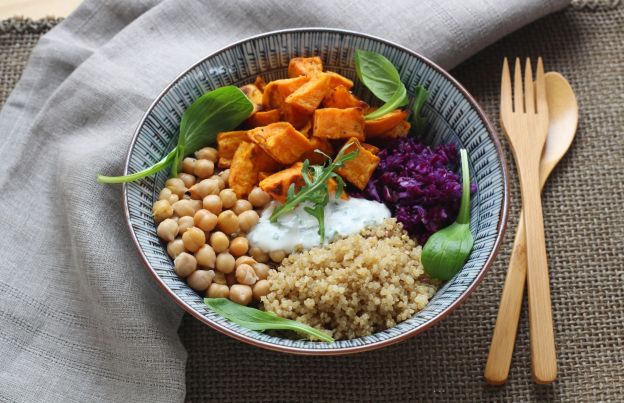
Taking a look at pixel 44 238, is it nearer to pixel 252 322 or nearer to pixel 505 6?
pixel 252 322

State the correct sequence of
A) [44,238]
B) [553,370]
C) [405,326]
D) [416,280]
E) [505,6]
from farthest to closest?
[505,6] < [44,238] < [553,370] < [416,280] < [405,326]

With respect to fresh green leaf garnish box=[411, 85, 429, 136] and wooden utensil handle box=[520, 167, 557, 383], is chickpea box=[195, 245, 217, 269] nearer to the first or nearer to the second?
fresh green leaf garnish box=[411, 85, 429, 136]

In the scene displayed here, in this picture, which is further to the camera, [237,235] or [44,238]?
[44,238]

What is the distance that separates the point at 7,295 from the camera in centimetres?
253

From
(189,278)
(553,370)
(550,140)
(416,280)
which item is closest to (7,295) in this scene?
(189,278)

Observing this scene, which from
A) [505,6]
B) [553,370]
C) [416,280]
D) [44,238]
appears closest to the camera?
[416,280]

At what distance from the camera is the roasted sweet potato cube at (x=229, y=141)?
2445mm

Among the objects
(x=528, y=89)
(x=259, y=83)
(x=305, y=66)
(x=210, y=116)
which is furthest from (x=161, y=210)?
(x=528, y=89)

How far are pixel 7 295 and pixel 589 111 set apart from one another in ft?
8.10

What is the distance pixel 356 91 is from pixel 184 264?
96cm

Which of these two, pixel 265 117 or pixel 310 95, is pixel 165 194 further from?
pixel 310 95

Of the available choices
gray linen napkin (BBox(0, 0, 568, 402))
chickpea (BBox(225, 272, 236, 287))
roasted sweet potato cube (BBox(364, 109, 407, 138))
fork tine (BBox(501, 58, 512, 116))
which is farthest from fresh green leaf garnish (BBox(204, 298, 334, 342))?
fork tine (BBox(501, 58, 512, 116))

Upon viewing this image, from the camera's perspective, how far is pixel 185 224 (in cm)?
235

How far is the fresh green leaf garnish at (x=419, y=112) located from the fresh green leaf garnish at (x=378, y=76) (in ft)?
0.23
